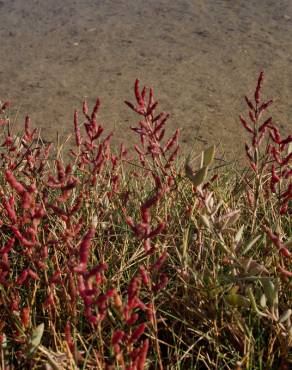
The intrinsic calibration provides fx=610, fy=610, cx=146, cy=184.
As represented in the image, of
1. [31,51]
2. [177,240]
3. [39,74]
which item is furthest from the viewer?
[31,51]

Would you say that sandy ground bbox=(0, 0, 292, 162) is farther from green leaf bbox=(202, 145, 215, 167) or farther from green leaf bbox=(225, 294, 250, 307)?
green leaf bbox=(225, 294, 250, 307)

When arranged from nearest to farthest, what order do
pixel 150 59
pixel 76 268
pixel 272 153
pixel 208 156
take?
pixel 76 268, pixel 208 156, pixel 272 153, pixel 150 59

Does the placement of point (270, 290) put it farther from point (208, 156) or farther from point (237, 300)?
point (208, 156)

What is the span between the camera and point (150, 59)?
422 cm

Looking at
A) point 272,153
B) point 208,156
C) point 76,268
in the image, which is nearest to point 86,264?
point 76,268

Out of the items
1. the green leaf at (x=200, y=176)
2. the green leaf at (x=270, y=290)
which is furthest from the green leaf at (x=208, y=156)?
the green leaf at (x=270, y=290)

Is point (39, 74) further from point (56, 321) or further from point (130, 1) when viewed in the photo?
point (56, 321)

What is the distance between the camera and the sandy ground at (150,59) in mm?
3561

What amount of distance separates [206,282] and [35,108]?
8.22 ft

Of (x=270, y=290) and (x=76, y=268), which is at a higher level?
(x=76, y=268)

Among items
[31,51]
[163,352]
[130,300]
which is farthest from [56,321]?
[31,51]

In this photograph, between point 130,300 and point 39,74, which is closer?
point 130,300

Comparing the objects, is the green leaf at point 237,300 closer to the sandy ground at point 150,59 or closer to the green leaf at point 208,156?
the green leaf at point 208,156

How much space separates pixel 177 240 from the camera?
1.68 meters
